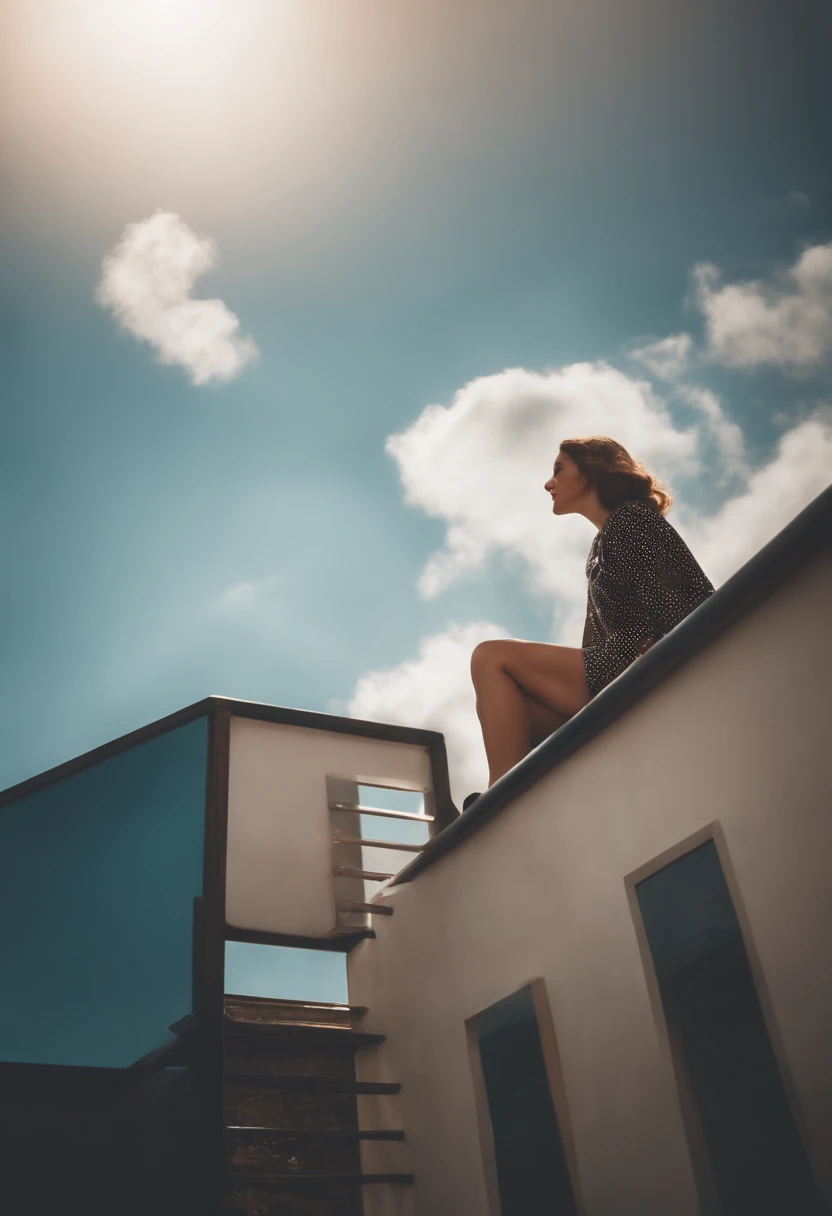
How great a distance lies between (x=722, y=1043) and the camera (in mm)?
1633

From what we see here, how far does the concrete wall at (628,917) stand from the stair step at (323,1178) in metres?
0.06

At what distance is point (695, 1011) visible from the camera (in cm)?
171

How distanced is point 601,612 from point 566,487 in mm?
509

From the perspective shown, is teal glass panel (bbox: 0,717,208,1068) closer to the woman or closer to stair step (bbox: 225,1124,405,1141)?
stair step (bbox: 225,1124,405,1141)

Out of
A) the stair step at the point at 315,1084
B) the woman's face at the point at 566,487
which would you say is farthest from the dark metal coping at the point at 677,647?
the woman's face at the point at 566,487

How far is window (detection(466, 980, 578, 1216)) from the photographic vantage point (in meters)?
2.00

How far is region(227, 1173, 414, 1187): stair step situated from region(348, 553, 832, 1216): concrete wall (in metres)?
0.06

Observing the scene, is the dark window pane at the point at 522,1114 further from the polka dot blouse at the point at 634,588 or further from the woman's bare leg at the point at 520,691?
the polka dot blouse at the point at 634,588

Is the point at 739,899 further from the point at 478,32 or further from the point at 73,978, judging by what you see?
the point at 478,32

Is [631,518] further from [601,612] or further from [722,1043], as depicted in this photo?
[722,1043]

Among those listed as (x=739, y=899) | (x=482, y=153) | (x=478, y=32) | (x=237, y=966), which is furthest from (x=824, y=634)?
(x=478, y=32)

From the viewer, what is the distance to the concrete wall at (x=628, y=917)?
1531 mm

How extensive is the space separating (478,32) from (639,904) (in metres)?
4.05

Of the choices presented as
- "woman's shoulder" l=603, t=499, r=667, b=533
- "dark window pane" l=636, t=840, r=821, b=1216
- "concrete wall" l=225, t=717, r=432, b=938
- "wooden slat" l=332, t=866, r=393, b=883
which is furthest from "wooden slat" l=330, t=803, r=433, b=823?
"dark window pane" l=636, t=840, r=821, b=1216
